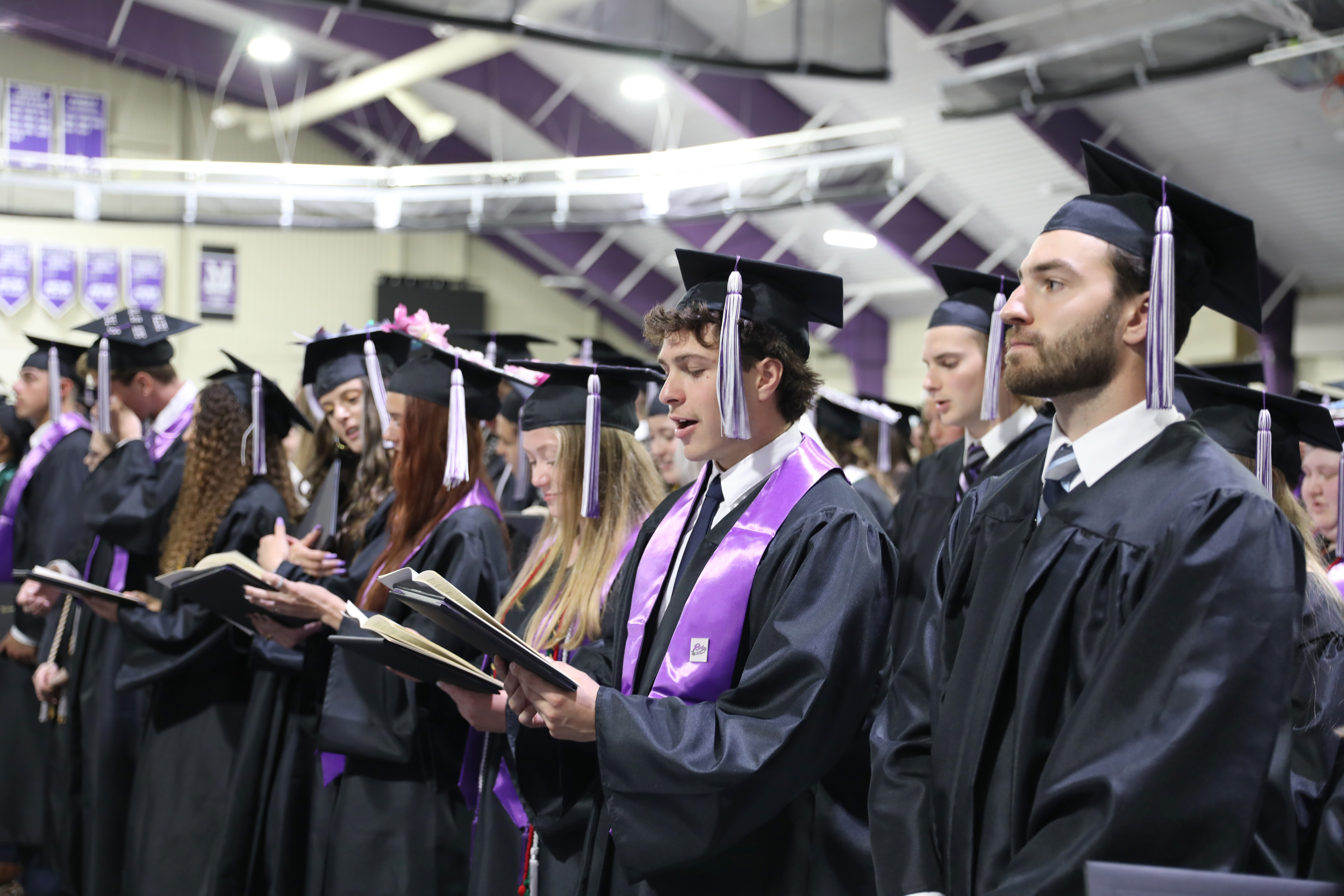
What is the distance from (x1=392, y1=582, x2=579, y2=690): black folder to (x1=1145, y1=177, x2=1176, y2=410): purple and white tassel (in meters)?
1.06

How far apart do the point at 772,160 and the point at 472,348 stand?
21.0 feet

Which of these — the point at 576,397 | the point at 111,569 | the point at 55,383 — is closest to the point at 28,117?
the point at 55,383

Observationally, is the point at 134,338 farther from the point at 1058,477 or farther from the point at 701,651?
the point at 1058,477

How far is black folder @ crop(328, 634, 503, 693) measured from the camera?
7.27ft

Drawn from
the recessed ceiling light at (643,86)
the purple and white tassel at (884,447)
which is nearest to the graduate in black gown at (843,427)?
the purple and white tassel at (884,447)

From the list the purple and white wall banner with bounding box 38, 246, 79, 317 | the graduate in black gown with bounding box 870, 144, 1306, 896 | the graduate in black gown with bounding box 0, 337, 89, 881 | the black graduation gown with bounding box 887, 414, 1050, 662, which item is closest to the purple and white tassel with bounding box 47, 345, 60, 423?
the graduate in black gown with bounding box 0, 337, 89, 881

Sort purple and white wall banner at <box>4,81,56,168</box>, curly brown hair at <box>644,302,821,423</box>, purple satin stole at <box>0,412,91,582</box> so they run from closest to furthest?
curly brown hair at <box>644,302,821,423</box> < purple satin stole at <box>0,412,91,582</box> < purple and white wall banner at <box>4,81,56,168</box>

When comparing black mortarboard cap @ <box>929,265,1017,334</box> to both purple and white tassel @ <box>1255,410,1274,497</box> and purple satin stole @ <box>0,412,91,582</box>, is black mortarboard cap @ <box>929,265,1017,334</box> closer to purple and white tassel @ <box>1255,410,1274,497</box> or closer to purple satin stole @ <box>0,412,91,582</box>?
purple and white tassel @ <box>1255,410,1274,497</box>

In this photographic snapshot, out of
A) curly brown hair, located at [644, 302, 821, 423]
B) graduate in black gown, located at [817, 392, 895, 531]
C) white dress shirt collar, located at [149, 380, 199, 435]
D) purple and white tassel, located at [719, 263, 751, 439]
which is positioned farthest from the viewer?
graduate in black gown, located at [817, 392, 895, 531]

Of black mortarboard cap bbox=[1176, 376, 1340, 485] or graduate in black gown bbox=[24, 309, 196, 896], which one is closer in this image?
black mortarboard cap bbox=[1176, 376, 1340, 485]

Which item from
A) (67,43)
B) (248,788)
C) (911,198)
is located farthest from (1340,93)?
(67,43)

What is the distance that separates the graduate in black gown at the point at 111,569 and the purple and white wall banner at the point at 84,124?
38.7ft

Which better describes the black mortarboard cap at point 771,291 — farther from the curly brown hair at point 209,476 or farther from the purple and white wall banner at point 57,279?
the purple and white wall banner at point 57,279

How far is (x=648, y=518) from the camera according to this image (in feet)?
8.22
